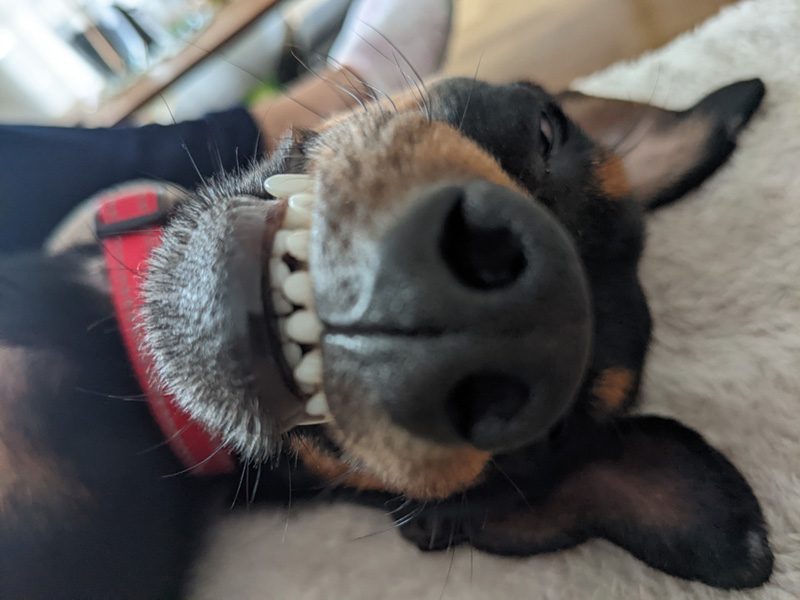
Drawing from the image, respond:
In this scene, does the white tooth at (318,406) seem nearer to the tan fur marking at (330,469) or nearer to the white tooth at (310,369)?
the white tooth at (310,369)

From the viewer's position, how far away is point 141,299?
118 cm

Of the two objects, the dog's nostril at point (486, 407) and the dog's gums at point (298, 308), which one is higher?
the dog's gums at point (298, 308)

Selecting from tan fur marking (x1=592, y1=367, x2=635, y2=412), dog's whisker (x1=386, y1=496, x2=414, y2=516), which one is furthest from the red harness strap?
tan fur marking (x1=592, y1=367, x2=635, y2=412)

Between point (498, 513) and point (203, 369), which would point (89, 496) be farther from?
point (498, 513)

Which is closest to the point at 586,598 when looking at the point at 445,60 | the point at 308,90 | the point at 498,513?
the point at 498,513

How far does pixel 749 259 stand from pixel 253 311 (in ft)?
5.26

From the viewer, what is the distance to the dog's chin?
845 mm

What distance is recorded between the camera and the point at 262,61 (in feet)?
10.2

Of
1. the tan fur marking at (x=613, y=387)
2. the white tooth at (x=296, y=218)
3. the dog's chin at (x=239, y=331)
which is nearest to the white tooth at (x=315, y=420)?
the dog's chin at (x=239, y=331)

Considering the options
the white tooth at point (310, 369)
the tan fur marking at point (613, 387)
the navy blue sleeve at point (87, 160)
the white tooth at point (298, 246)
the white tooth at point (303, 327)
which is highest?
the navy blue sleeve at point (87, 160)

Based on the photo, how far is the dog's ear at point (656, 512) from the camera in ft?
3.66

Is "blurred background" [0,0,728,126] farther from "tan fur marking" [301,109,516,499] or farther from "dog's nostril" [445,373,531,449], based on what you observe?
"dog's nostril" [445,373,531,449]

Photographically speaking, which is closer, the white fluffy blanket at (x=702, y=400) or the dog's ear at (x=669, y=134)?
the white fluffy blanket at (x=702, y=400)

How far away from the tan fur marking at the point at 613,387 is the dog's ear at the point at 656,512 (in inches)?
3.0
